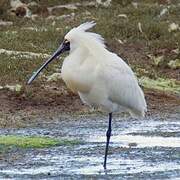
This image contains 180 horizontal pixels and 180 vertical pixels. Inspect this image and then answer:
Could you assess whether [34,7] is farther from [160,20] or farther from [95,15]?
[160,20]

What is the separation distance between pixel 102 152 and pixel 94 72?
1.38 meters

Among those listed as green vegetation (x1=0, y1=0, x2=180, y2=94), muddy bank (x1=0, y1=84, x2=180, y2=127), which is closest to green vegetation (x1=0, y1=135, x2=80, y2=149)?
muddy bank (x1=0, y1=84, x2=180, y2=127)

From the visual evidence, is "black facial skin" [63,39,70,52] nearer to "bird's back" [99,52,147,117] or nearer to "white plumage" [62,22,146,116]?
"white plumage" [62,22,146,116]

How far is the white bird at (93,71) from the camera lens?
14188 millimetres

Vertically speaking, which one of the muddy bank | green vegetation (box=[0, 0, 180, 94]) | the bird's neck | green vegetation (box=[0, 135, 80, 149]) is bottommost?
green vegetation (box=[0, 0, 180, 94])

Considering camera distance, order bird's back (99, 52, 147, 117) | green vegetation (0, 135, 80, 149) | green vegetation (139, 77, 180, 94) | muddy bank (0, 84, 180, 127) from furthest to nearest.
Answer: green vegetation (139, 77, 180, 94)
muddy bank (0, 84, 180, 127)
green vegetation (0, 135, 80, 149)
bird's back (99, 52, 147, 117)

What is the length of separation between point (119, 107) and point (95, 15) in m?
21.2

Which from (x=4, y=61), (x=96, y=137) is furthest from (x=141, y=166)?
(x=4, y=61)

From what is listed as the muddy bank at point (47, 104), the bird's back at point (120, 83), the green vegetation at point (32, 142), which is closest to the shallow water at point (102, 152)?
the green vegetation at point (32, 142)

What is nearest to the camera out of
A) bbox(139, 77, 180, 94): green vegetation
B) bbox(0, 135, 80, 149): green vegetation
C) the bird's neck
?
the bird's neck

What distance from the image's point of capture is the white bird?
14.2 meters

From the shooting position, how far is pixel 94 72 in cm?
1420

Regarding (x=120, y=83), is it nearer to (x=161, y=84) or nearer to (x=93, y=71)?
(x=93, y=71)

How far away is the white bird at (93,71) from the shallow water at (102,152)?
636mm
